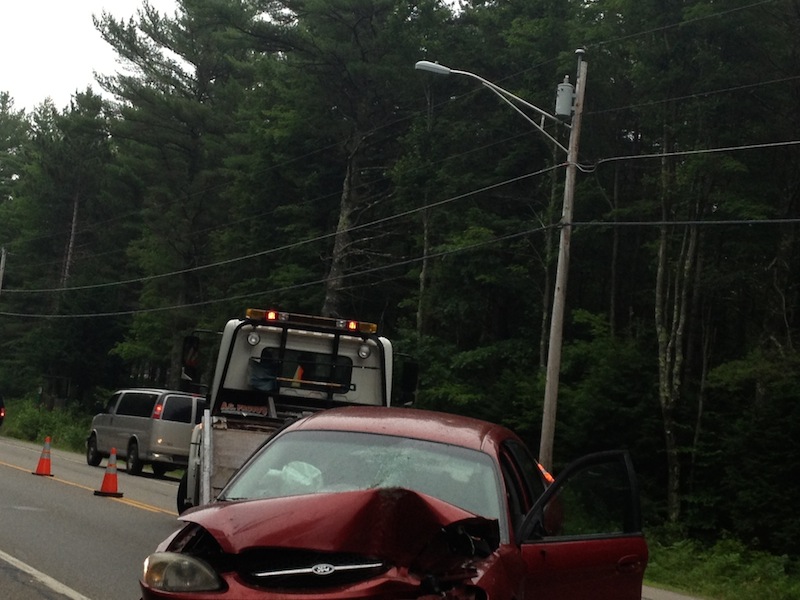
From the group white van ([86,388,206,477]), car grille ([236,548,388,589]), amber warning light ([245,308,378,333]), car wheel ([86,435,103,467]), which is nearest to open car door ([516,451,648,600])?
car grille ([236,548,388,589])

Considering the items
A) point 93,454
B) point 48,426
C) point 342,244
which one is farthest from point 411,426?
point 48,426

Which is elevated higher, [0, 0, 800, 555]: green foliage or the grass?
[0, 0, 800, 555]: green foliage

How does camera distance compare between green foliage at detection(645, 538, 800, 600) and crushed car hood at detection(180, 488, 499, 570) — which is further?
green foliage at detection(645, 538, 800, 600)

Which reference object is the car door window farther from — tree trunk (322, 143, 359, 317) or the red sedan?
the red sedan

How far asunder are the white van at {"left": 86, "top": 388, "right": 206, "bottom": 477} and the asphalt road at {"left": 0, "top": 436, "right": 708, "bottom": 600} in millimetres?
Result: 2215

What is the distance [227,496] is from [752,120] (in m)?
27.9

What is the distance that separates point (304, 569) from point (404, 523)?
432mm

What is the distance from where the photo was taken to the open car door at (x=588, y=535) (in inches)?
222

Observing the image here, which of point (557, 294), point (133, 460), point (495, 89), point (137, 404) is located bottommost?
point (133, 460)

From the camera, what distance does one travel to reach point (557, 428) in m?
31.4

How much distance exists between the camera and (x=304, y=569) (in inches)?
186

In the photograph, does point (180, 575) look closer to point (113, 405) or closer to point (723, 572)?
point (723, 572)

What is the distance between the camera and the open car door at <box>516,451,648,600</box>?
5641 millimetres

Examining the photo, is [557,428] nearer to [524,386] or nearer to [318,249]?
[524,386]
